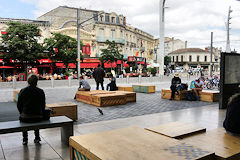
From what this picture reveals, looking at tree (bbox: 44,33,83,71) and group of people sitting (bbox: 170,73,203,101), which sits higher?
tree (bbox: 44,33,83,71)

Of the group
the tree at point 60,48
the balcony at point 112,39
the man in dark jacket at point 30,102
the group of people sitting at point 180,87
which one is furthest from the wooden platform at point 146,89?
the balcony at point 112,39

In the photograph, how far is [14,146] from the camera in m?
4.30

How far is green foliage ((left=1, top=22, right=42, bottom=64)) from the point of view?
22984 mm

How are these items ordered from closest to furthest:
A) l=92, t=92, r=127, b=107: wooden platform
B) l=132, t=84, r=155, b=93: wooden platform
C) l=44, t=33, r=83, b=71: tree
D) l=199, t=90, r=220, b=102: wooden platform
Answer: l=92, t=92, r=127, b=107: wooden platform, l=199, t=90, r=220, b=102: wooden platform, l=132, t=84, r=155, b=93: wooden platform, l=44, t=33, r=83, b=71: tree

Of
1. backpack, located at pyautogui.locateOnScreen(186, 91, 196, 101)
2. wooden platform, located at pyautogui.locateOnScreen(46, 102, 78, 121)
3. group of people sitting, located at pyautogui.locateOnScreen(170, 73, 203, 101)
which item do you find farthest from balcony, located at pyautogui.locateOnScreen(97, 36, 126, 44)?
wooden platform, located at pyautogui.locateOnScreen(46, 102, 78, 121)

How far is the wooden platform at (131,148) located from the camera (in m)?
2.28

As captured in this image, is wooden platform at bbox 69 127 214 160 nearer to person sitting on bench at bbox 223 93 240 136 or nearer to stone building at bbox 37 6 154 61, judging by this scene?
person sitting on bench at bbox 223 93 240 136

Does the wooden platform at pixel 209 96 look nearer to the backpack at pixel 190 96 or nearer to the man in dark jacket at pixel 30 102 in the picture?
the backpack at pixel 190 96

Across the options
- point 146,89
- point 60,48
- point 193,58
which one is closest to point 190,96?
point 146,89

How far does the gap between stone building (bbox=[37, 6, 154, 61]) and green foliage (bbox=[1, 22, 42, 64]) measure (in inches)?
346

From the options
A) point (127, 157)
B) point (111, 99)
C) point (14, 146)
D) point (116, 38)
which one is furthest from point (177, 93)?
point (116, 38)

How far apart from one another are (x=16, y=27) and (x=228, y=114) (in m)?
24.4

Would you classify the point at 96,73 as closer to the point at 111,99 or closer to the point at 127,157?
the point at 111,99

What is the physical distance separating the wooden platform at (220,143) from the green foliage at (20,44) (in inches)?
909
